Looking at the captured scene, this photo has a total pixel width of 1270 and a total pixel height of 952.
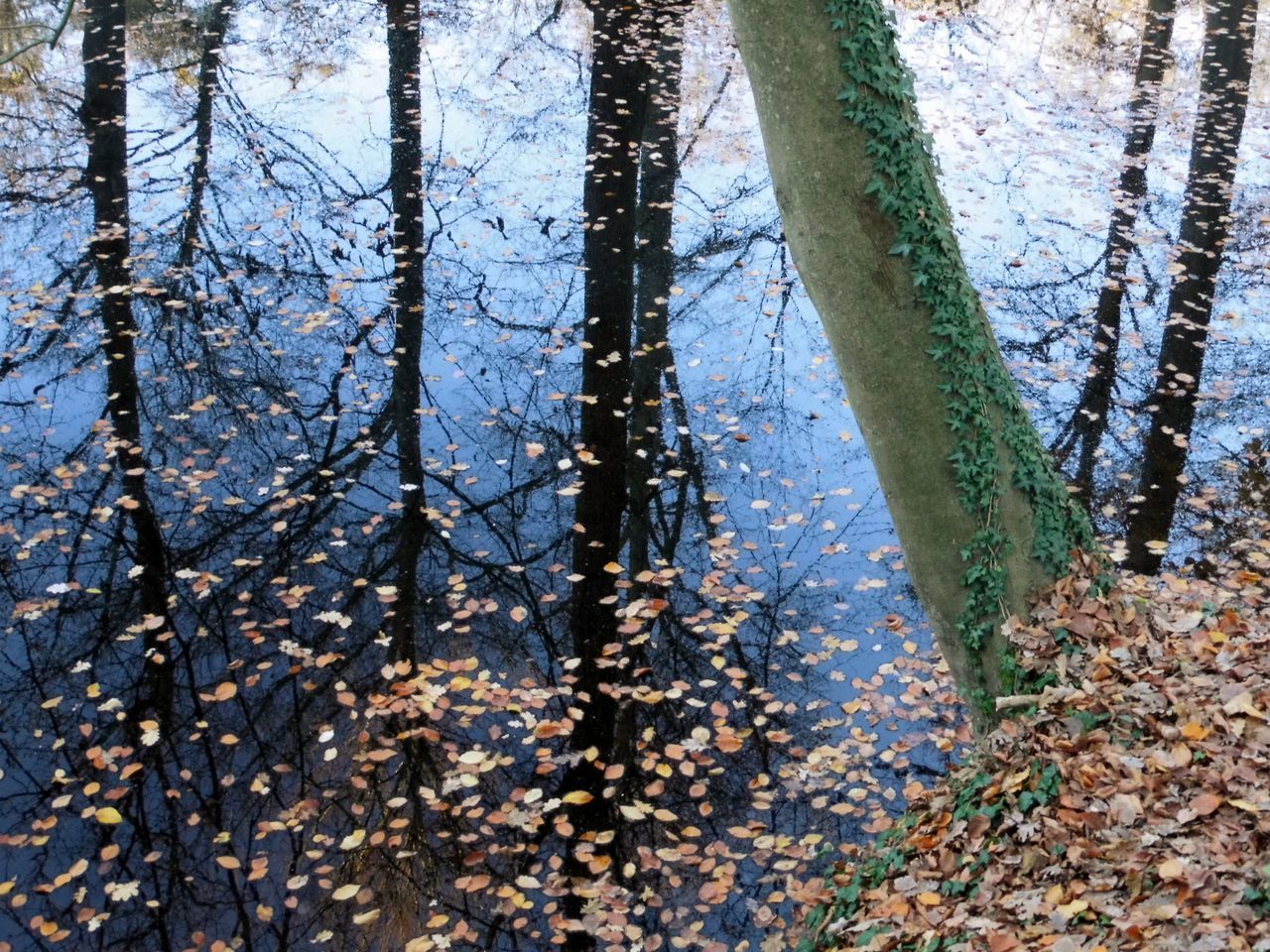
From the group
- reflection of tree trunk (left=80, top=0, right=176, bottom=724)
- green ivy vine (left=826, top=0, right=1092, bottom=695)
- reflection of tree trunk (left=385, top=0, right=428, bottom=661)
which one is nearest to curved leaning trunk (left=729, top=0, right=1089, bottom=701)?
green ivy vine (left=826, top=0, right=1092, bottom=695)

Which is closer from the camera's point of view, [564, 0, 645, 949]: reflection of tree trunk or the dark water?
the dark water

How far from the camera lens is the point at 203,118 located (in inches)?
459

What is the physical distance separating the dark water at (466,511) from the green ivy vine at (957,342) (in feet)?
3.58

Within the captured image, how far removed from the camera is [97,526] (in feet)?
19.2

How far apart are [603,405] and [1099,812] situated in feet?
14.6

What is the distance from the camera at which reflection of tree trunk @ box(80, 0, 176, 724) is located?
16.8 ft

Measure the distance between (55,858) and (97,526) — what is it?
2.31m

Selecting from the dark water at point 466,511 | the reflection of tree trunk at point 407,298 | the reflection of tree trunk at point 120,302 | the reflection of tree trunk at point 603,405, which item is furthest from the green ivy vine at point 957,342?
the reflection of tree trunk at point 120,302

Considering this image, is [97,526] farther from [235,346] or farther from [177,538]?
[235,346]

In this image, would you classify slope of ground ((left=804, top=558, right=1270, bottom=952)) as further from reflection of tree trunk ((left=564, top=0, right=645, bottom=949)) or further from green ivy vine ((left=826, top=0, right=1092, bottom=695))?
reflection of tree trunk ((left=564, top=0, right=645, bottom=949))

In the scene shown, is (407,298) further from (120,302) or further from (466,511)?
(466,511)

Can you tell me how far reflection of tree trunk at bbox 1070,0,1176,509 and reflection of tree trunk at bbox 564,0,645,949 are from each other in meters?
2.94

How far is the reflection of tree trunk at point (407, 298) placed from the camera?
5582 mm

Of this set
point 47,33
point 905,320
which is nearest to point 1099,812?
point 905,320
